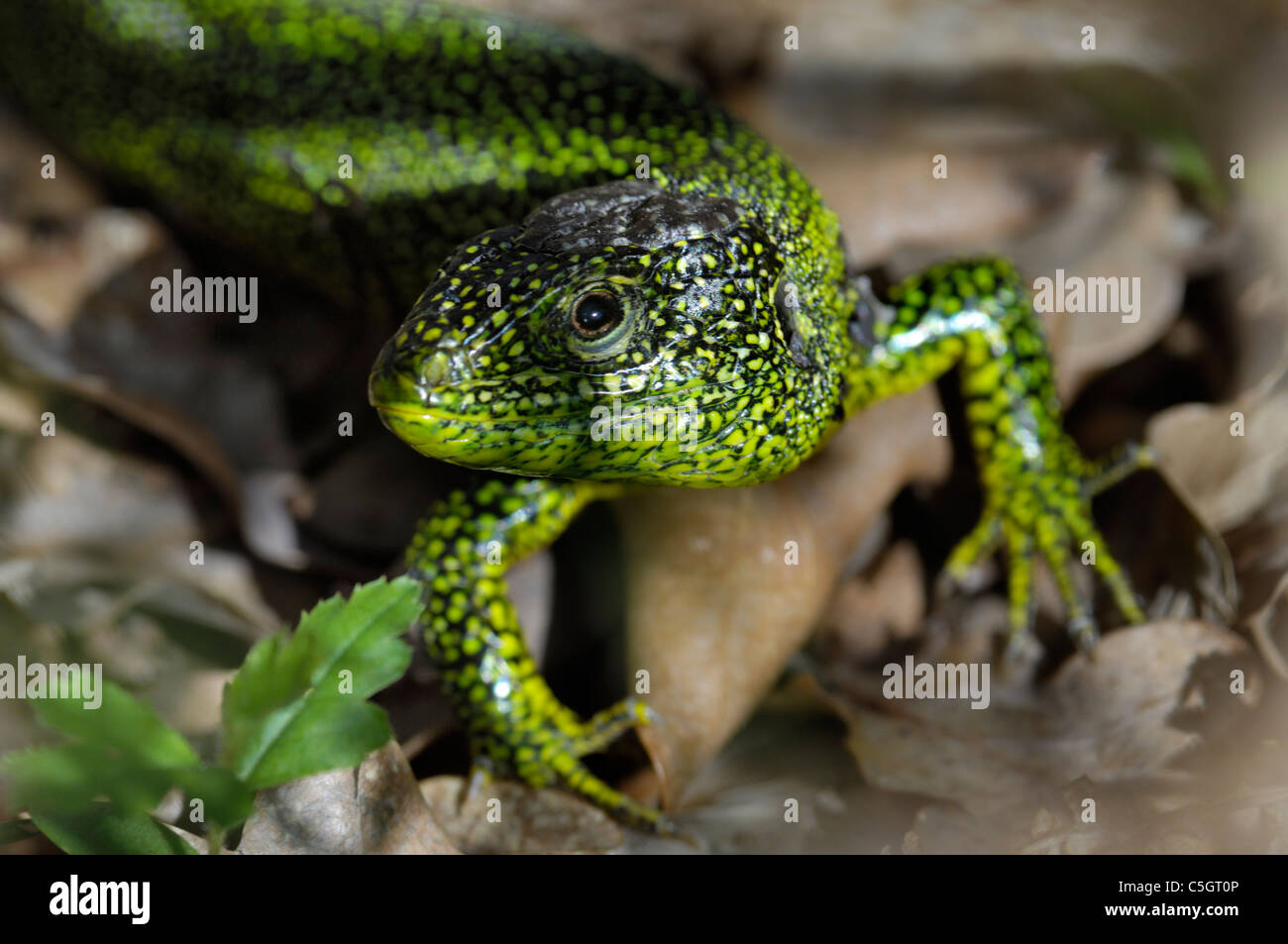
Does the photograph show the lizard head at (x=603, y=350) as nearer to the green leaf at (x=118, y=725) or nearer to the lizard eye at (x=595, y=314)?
the lizard eye at (x=595, y=314)

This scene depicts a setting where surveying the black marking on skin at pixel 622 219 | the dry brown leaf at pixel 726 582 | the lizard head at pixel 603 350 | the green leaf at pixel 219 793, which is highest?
the black marking on skin at pixel 622 219

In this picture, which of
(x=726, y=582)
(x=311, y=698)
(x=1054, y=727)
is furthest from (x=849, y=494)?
(x=311, y=698)

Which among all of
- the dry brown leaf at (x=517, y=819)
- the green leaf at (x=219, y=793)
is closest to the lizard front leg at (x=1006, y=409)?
the dry brown leaf at (x=517, y=819)

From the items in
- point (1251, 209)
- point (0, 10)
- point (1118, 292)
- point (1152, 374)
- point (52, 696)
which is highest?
point (0, 10)

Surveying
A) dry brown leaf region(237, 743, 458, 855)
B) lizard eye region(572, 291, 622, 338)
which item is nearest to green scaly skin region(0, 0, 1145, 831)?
lizard eye region(572, 291, 622, 338)
